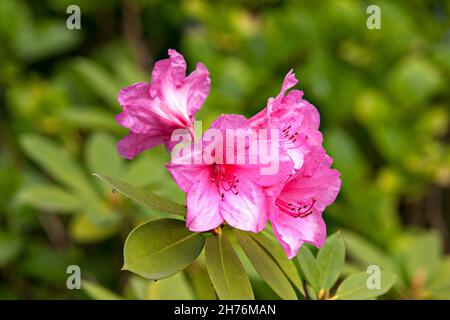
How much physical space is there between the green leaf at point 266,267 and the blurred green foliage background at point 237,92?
85 cm

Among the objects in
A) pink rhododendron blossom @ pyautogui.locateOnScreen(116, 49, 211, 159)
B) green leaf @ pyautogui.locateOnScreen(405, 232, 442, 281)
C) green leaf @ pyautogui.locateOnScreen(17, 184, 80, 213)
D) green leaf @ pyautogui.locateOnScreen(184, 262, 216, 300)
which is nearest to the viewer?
pink rhododendron blossom @ pyautogui.locateOnScreen(116, 49, 211, 159)

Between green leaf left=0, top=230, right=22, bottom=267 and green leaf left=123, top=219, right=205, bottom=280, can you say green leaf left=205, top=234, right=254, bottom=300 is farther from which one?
green leaf left=0, top=230, right=22, bottom=267

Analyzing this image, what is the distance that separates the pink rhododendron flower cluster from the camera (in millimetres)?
768

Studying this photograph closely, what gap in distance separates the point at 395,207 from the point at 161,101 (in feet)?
5.23

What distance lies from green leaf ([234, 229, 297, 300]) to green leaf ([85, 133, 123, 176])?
705 millimetres

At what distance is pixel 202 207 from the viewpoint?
0.77m

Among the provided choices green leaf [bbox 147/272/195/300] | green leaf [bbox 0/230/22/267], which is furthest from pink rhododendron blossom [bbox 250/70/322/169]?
green leaf [bbox 0/230/22/267]

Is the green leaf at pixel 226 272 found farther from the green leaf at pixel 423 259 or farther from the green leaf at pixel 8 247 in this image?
the green leaf at pixel 8 247

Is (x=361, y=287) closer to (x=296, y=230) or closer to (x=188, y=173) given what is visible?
(x=296, y=230)

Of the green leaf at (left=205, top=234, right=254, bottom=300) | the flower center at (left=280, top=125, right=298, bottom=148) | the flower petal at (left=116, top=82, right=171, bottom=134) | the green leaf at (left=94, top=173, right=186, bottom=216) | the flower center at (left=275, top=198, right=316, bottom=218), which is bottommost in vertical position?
the green leaf at (left=205, top=234, right=254, bottom=300)

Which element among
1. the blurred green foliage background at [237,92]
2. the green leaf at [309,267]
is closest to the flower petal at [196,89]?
the green leaf at [309,267]

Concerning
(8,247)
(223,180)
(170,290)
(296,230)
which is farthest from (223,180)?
(8,247)

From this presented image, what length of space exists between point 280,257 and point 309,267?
0.27ft
